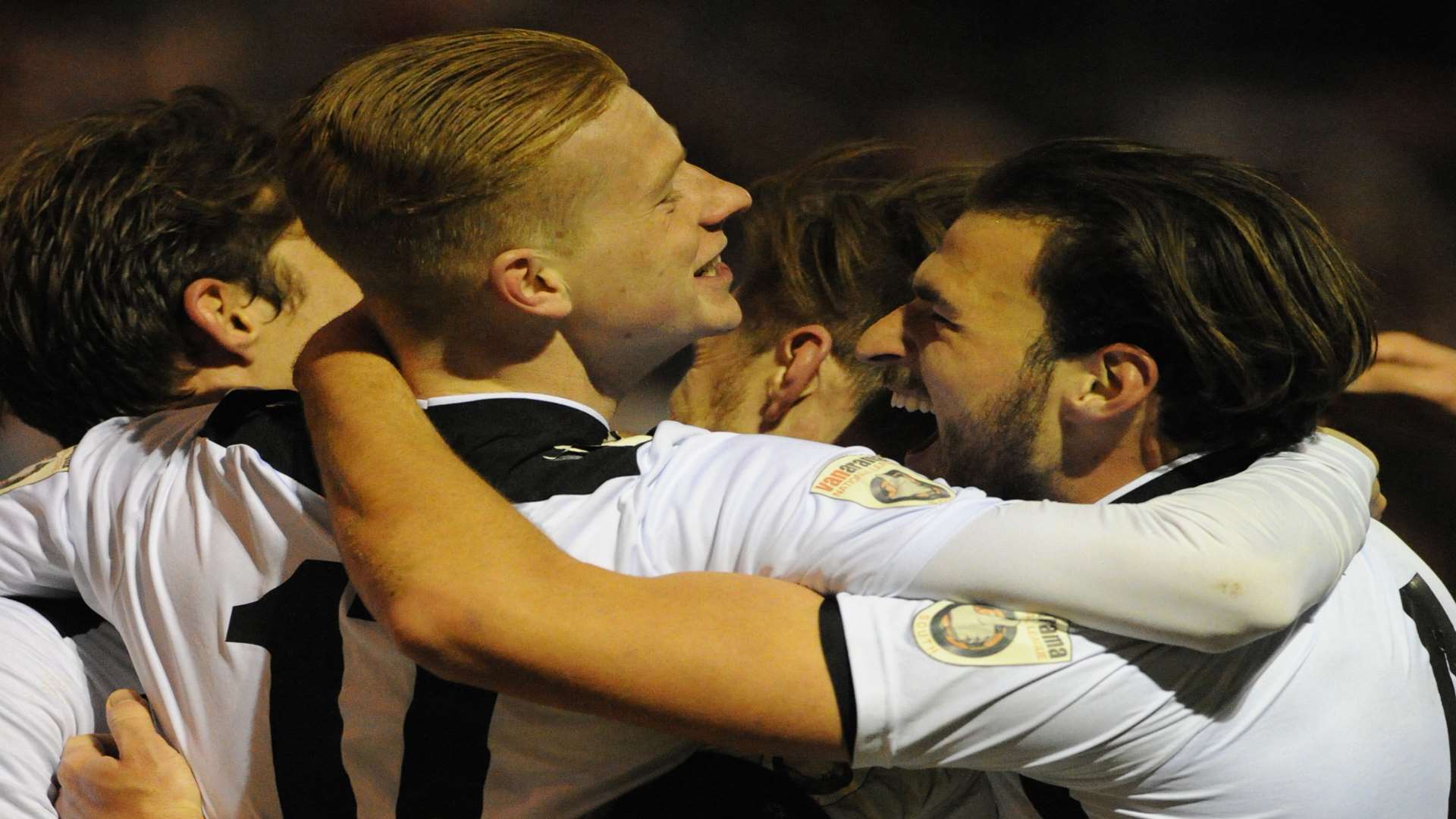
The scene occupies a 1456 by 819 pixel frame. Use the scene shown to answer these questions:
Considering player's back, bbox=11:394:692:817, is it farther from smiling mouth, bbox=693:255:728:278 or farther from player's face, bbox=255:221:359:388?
smiling mouth, bbox=693:255:728:278

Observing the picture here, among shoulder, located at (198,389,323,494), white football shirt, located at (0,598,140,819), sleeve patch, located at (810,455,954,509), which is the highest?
sleeve patch, located at (810,455,954,509)

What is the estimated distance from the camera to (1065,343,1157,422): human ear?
140 cm

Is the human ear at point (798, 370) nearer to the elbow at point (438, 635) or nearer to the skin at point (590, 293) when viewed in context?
the skin at point (590, 293)

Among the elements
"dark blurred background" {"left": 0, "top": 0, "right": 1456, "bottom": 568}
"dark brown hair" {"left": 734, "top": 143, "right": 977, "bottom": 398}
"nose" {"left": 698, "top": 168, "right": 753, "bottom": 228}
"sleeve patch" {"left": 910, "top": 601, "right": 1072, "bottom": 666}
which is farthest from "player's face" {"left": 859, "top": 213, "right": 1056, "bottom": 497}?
"dark blurred background" {"left": 0, "top": 0, "right": 1456, "bottom": 568}

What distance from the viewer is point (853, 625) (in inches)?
39.7

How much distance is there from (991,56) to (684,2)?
834mm

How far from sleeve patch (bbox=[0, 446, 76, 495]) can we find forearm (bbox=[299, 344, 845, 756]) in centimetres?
61

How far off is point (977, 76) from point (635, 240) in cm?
211

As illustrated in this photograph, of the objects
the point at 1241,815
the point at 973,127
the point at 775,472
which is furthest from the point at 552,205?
the point at 973,127

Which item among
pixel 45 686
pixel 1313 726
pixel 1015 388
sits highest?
pixel 1015 388

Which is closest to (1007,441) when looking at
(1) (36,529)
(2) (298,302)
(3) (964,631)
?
(3) (964,631)

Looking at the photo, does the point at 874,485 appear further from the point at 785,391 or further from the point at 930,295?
the point at 785,391

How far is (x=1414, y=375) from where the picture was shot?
1.98 meters

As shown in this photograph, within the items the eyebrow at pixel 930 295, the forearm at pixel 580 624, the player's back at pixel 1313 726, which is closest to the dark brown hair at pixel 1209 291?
the eyebrow at pixel 930 295
